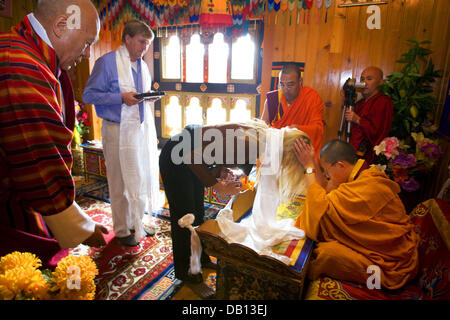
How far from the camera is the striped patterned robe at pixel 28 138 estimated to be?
0.59 m

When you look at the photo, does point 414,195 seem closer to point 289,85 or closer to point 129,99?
point 289,85

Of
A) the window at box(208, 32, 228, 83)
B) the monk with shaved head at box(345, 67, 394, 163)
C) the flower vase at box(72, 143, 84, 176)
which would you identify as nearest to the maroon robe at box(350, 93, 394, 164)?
the monk with shaved head at box(345, 67, 394, 163)

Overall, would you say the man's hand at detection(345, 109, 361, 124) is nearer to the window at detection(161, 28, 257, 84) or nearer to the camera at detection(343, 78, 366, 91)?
the camera at detection(343, 78, 366, 91)

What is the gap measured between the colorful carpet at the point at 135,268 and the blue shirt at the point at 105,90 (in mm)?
1036

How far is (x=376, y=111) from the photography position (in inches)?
102

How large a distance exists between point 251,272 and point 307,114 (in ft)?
5.91

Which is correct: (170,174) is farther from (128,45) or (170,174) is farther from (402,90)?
(402,90)

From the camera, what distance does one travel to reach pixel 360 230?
1547 mm

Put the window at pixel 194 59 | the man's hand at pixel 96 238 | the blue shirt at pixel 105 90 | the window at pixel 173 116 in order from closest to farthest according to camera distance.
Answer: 1. the man's hand at pixel 96 238
2. the blue shirt at pixel 105 90
3. the window at pixel 194 59
4. the window at pixel 173 116

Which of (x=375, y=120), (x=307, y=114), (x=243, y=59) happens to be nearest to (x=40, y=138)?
(x=307, y=114)

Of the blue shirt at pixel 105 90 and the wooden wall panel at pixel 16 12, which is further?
the wooden wall panel at pixel 16 12

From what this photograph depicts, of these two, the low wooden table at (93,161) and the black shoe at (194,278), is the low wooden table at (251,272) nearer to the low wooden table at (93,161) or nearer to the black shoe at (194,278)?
the black shoe at (194,278)

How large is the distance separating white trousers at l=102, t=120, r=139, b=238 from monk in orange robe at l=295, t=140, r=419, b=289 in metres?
1.60

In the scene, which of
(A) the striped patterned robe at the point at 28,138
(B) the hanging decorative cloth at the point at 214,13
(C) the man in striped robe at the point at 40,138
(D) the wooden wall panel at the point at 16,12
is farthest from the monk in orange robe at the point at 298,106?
(D) the wooden wall panel at the point at 16,12
